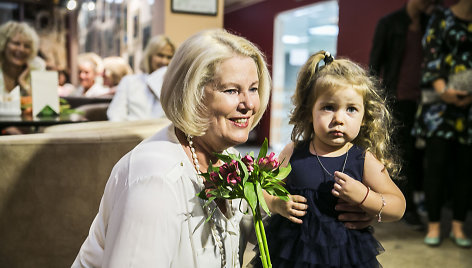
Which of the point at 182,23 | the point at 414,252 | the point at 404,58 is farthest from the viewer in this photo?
the point at 182,23

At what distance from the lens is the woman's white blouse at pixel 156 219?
1.06 metres

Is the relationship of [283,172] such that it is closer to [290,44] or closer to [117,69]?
[117,69]

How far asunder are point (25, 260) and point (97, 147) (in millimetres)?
532

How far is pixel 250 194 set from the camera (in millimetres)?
1025

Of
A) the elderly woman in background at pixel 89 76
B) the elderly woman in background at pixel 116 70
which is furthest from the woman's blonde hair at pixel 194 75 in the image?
the elderly woman in background at pixel 89 76

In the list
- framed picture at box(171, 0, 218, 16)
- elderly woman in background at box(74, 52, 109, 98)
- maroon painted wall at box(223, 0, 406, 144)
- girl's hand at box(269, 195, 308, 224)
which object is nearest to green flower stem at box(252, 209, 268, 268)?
girl's hand at box(269, 195, 308, 224)

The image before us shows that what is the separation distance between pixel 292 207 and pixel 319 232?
13 centimetres

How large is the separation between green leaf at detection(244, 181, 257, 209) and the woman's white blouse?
0.70 ft

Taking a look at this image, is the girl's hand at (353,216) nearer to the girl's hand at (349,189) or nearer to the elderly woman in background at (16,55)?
the girl's hand at (349,189)

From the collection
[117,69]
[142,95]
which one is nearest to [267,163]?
[142,95]

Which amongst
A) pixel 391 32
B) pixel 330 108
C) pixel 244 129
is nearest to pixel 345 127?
pixel 330 108

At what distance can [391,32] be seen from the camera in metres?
3.54

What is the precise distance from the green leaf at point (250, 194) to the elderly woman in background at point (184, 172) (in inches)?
4.2

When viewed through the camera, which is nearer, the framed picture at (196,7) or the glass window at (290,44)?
the framed picture at (196,7)
